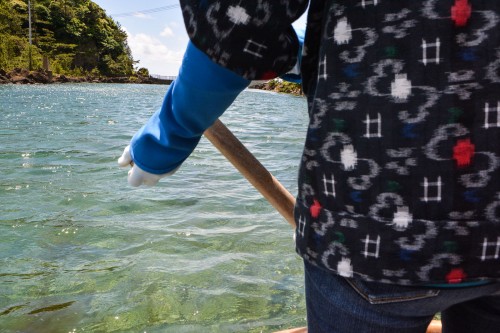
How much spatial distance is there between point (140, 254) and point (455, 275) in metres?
2.42

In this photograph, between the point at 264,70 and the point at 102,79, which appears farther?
the point at 102,79

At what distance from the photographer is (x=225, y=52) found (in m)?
0.60

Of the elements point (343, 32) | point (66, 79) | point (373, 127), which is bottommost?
point (373, 127)

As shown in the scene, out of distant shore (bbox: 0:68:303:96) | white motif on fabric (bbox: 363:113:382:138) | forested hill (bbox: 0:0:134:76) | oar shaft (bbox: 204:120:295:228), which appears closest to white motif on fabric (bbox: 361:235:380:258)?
white motif on fabric (bbox: 363:113:382:138)

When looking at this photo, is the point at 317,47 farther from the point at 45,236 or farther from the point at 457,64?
the point at 45,236

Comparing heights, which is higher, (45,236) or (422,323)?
(422,323)

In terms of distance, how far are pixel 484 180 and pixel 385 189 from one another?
11 cm

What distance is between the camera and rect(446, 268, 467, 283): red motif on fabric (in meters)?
0.58

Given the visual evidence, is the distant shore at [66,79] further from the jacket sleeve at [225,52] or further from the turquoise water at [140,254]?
the jacket sleeve at [225,52]

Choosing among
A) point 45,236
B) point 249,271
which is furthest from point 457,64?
point 45,236

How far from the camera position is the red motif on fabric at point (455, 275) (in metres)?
0.58

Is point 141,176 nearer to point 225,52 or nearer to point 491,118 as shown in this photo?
point 225,52

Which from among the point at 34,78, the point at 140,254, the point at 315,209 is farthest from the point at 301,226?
the point at 34,78

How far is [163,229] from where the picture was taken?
3250 mm
